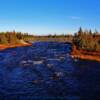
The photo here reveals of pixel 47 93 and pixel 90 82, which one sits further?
pixel 90 82

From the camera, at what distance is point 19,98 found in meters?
15.2

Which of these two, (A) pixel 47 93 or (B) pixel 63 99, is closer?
(B) pixel 63 99

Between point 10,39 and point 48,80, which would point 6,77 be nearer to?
point 48,80

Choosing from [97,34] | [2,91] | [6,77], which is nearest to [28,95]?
[2,91]

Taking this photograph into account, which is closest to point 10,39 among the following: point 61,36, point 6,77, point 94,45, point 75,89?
point 94,45

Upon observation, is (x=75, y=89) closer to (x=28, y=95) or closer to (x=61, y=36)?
(x=28, y=95)

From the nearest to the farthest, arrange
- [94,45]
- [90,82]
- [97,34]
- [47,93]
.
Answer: [47,93]
[90,82]
[94,45]
[97,34]

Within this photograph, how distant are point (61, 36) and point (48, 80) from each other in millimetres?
160244

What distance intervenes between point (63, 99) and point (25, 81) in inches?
232

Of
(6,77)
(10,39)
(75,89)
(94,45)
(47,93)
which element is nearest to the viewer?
(47,93)

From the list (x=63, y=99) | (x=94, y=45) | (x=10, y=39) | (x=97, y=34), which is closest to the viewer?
(x=63, y=99)

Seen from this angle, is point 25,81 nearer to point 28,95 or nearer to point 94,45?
point 28,95

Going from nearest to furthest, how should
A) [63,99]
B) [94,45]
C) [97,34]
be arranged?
[63,99]
[94,45]
[97,34]

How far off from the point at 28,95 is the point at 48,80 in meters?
4.87
